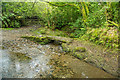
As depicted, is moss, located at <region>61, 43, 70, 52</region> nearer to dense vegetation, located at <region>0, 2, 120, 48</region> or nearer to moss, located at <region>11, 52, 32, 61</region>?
dense vegetation, located at <region>0, 2, 120, 48</region>

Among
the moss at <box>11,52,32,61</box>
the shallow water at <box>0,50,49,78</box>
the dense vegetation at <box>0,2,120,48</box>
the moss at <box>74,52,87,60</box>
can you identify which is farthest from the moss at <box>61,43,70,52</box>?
the moss at <box>11,52,32,61</box>

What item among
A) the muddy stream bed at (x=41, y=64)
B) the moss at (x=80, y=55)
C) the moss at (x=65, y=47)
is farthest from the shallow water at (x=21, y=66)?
the moss at (x=80, y=55)

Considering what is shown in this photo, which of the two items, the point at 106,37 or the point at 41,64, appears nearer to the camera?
the point at 41,64

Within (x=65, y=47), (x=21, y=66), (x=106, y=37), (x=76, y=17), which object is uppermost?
(x=76, y=17)

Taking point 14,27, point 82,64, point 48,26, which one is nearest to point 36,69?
point 82,64

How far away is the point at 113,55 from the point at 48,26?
6254 millimetres

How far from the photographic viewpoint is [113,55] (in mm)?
4422

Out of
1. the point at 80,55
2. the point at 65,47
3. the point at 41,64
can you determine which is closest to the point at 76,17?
the point at 65,47

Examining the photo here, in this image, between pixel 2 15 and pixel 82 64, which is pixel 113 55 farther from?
pixel 2 15

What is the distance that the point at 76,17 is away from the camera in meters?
8.66

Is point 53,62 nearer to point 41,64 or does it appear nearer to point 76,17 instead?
point 41,64

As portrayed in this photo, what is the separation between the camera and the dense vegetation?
5.35 metres

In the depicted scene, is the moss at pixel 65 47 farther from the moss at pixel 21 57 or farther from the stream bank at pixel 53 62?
the moss at pixel 21 57

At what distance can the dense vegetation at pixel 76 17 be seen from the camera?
17.5ft
